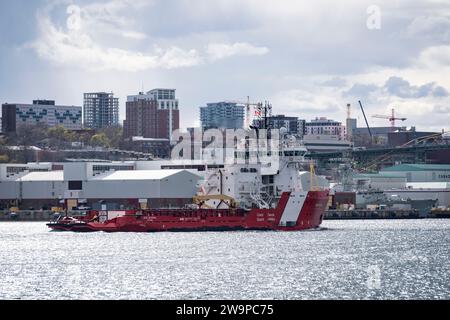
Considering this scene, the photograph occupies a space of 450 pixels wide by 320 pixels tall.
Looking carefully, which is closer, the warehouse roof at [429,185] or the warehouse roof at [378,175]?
the warehouse roof at [429,185]

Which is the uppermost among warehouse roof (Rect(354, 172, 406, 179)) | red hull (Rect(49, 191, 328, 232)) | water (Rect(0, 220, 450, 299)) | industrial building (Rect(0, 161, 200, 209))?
warehouse roof (Rect(354, 172, 406, 179))

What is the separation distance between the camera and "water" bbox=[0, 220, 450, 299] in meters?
39.0

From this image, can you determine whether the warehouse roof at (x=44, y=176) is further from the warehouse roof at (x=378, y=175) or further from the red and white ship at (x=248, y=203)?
the warehouse roof at (x=378, y=175)

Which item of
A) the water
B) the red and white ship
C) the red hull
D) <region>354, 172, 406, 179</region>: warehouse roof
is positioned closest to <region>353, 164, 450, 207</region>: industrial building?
<region>354, 172, 406, 179</region>: warehouse roof

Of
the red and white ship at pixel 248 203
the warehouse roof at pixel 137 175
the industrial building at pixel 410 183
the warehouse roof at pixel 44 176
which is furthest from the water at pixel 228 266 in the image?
the industrial building at pixel 410 183

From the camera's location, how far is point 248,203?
76.3 m

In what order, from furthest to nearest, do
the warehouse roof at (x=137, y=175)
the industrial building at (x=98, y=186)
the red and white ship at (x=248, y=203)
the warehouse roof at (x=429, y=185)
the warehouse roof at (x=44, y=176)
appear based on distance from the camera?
the warehouse roof at (x=429, y=185)
the warehouse roof at (x=44, y=176)
the warehouse roof at (x=137, y=175)
the industrial building at (x=98, y=186)
the red and white ship at (x=248, y=203)

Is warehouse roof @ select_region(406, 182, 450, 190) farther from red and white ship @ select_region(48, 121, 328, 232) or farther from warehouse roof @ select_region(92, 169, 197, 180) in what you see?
red and white ship @ select_region(48, 121, 328, 232)

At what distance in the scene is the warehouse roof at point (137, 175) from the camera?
104500 mm

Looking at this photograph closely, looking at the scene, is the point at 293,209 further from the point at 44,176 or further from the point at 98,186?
the point at 44,176

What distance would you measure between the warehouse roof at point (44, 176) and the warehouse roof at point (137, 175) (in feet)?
18.3

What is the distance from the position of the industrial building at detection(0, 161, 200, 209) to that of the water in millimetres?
28469

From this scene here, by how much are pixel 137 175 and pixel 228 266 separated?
196ft

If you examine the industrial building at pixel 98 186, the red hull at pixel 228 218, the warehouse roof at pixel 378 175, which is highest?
the warehouse roof at pixel 378 175
